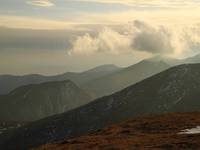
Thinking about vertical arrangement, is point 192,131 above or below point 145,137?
above

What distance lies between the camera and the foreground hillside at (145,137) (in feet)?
200

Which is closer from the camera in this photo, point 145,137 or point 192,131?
point 145,137

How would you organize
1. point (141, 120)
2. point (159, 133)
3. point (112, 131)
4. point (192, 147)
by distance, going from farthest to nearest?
1. point (141, 120)
2. point (112, 131)
3. point (159, 133)
4. point (192, 147)

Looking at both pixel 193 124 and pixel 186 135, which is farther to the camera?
pixel 193 124

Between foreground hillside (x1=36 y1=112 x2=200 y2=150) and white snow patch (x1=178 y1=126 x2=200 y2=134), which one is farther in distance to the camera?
white snow patch (x1=178 y1=126 x2=200 y2=134)

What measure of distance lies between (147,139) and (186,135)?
6.13m

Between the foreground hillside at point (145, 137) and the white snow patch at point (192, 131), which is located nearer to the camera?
the foreground hillside at point (145, 137)

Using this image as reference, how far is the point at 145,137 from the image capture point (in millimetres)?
70312

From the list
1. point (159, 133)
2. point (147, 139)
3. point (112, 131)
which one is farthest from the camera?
point (112, 131)

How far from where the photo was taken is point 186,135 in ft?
222

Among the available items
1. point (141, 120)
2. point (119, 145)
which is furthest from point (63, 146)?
point (141, 120)

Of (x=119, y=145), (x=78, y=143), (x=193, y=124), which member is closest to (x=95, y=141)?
(x=78, y=143)

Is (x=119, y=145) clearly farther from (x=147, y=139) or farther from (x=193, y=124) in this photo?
(x=193, y=124)

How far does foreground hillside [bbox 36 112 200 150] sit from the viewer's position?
60.9m
